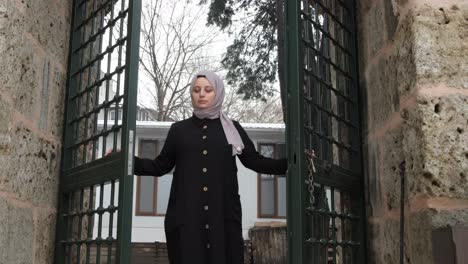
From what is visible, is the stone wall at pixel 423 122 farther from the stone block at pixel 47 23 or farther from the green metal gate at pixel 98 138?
the stone block at pixel 47 23

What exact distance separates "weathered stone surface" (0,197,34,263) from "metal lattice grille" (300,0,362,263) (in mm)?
1441

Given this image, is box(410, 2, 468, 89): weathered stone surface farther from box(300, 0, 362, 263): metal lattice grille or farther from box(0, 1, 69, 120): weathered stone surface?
box(0, 1, 69, 120): weathered stone surface

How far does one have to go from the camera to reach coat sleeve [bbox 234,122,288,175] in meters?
3.56

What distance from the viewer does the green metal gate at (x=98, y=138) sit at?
117 inches

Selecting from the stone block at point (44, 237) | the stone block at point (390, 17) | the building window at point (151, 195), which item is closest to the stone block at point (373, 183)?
the stone block at point (390, 17)

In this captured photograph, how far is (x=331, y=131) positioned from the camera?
326 cm

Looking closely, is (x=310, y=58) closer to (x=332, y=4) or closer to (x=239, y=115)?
(x=332, y=4)

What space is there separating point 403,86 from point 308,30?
31.5 inches

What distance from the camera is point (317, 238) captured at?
3010 mm

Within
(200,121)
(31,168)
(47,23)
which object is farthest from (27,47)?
(200,121)

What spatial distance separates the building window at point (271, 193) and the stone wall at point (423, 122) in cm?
1040

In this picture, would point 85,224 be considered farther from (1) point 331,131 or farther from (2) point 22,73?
(1) point 331,131

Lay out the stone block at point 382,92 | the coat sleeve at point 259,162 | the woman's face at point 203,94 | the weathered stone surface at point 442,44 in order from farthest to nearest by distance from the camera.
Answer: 1. the woman's face at point 203,94
2. the coat sleeve at point 259,162
3. the stone block at point 382,92
4. the weathered stone surface at point 442,44

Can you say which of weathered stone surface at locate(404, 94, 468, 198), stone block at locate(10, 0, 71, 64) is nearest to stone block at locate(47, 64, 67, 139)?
stone block at locate(10, 0, 71, 64)
